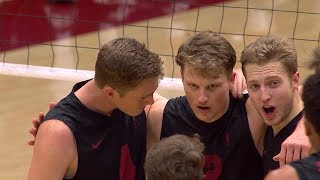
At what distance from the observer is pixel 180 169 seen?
2.34 meters

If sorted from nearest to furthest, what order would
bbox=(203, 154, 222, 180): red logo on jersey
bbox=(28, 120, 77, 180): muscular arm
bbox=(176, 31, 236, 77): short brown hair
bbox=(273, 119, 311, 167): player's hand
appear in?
bbox=(273, 119, 311, 167): player's hand → bbox=(28, 120, 77, 180): muscular arm → bbox=(176, 31, 236, 77): short brown hair → bbox=(203, 154, 222, 180): red logo on jersey

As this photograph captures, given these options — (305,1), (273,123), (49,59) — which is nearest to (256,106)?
(273,123)

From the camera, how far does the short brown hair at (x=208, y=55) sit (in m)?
3.18

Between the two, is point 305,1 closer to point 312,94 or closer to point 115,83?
point 115,83

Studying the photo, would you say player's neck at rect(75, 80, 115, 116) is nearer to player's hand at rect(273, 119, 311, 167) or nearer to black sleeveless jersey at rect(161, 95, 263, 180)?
black sleeveless jersey at rect(161, 95, 263, 180)

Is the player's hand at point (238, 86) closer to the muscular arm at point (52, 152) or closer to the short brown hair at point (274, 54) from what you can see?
the short brown hair at point (274, 54)

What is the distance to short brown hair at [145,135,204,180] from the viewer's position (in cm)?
233

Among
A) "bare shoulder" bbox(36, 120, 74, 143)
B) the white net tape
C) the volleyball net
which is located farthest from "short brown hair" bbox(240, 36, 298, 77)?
the volleyball net

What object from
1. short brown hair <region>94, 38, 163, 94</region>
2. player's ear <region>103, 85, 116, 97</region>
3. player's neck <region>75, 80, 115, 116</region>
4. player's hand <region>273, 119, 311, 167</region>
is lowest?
player's hand <region>273, 119, 311, 167</region>

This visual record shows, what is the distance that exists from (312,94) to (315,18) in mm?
5839

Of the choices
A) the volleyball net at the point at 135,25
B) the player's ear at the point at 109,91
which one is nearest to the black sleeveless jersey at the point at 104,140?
the player's ear at the point at 109,91

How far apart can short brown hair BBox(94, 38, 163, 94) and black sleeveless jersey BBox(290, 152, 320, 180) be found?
35.1 inches

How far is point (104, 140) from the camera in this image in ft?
10.8

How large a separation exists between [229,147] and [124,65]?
0.61 metres
